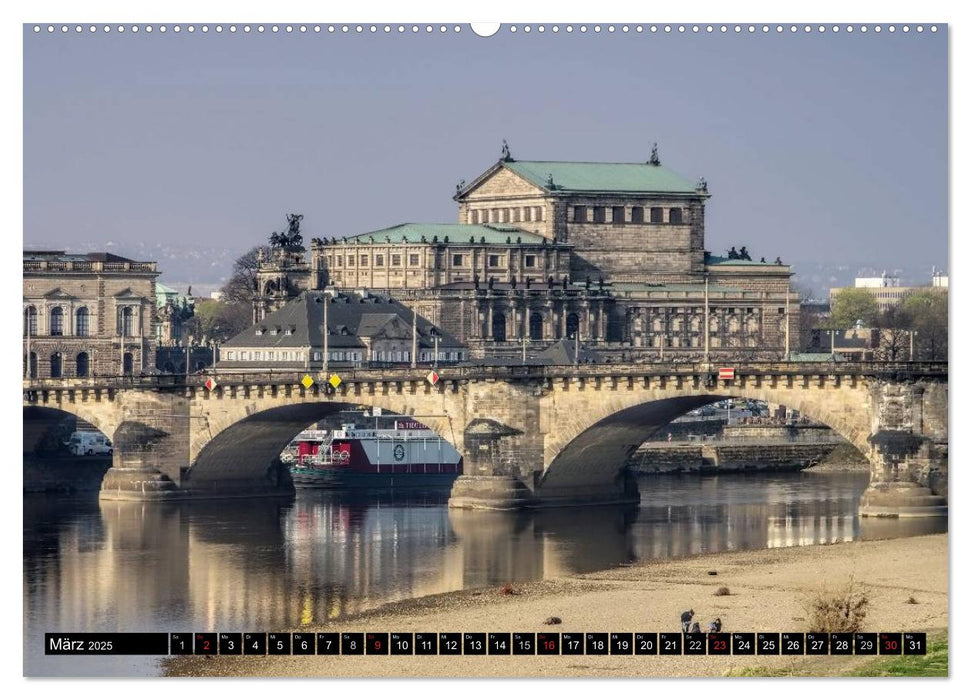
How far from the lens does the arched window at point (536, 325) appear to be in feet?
596

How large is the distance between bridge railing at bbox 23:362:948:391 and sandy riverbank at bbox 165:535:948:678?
11739 mm

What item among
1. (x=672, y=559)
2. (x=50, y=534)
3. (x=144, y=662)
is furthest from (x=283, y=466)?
(x=144, y=662)

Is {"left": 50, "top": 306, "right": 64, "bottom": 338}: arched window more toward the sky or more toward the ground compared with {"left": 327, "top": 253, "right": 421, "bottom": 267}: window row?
more toward the ground

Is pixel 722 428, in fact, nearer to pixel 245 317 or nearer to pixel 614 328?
pixel 614 328

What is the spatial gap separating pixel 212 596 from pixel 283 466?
3850 centimetres

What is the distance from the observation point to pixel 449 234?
18662 centimetres

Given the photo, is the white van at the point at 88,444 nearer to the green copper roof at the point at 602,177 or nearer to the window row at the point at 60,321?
the window row at the point at 60,321

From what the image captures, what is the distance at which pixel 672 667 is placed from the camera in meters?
35.7

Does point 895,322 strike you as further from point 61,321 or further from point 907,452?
point 907,452

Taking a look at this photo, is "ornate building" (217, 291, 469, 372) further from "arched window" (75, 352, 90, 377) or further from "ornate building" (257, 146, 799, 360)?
"ornate building" (257, 146, 799, 360)

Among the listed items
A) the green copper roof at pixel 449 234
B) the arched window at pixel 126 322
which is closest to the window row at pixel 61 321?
the arched window at pixel 126 322

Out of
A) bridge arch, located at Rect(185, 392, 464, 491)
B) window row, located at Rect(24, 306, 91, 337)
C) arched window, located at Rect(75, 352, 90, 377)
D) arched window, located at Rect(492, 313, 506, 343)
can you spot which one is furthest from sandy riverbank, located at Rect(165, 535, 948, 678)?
arched window, located at Rect(492, 313, 506, 343)

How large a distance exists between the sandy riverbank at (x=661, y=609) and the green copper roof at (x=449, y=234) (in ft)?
374

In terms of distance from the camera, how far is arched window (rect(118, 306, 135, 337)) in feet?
486
